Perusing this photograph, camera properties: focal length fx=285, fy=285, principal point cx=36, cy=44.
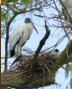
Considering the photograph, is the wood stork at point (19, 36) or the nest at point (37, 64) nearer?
the nest at point (37, 64)

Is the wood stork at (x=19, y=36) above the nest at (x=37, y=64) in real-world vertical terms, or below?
above

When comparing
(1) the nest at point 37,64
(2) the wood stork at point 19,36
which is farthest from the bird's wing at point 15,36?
(1) the nest at point 37,64

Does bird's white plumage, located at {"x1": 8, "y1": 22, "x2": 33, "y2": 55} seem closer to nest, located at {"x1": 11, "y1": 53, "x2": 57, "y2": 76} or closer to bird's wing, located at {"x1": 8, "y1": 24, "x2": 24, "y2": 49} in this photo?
bird's wing, located at {"x1": 8, "y1": 24, "x2": 24, "y2": 49}

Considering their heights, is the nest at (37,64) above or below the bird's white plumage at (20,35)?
below

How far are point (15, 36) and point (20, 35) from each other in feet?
0.37

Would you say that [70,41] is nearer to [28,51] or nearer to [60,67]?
[60,67]

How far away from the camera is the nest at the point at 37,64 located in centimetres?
236

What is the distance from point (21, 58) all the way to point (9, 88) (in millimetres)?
297

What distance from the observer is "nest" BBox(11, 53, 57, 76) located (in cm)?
236

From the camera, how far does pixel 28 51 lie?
2.61 meters

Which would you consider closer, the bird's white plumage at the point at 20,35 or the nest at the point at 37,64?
the nest at the point at 37,64

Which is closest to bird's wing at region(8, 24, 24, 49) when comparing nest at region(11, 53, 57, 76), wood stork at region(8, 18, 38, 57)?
wood stork at region(8, 18, 38, 57)

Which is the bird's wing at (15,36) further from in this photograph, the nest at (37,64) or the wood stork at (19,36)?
the nest at (37,64)

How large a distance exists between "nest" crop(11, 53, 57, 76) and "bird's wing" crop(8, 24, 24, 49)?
2.47 ft
